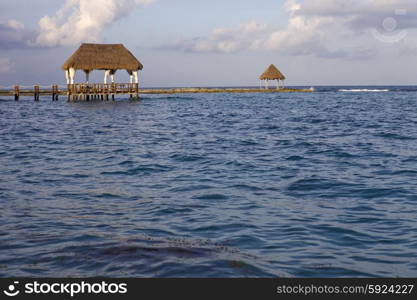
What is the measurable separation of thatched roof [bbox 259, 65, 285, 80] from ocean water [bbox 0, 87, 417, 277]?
72.3m

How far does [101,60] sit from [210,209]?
161ft

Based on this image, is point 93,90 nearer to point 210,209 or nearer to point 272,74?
point 272,74

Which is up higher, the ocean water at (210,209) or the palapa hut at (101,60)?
the palapa hut at (101,60)

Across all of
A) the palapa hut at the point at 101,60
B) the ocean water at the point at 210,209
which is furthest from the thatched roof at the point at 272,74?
the ocean water at the point at 210,209

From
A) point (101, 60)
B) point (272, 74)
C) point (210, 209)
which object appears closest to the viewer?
point (210, 209)

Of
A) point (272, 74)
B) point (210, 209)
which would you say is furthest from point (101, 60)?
point (210, 209)

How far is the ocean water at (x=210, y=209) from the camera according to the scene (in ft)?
21.0

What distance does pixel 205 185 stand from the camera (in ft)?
37.5

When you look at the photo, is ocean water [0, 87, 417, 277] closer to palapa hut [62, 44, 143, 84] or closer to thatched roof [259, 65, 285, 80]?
palapa hut [62, 44, 143, 84]

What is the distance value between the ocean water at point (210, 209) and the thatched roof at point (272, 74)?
7231cm

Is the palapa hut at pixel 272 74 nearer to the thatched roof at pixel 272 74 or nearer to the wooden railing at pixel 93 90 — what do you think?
the thatched roof at pixel 272 74

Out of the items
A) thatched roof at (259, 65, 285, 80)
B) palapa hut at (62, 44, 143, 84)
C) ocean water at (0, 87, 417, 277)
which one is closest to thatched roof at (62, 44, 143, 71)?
palapa hut at (62, 44, 143, 84)

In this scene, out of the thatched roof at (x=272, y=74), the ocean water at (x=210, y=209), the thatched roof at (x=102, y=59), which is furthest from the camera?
the thatched roof at (x=272, y=74)

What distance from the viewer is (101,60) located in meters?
55.8
